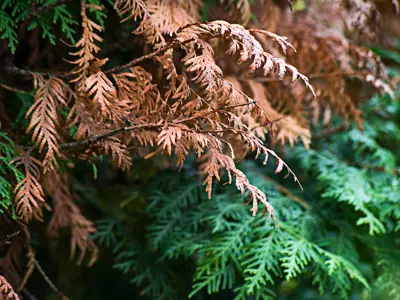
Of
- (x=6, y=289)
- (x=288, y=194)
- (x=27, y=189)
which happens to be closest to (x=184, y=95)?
(x=27, y=189)

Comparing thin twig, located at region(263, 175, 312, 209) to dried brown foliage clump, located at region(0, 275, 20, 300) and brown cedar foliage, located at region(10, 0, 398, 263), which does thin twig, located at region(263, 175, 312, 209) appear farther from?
dried brown foliage clump, located at region(0, 275, 20, 300)

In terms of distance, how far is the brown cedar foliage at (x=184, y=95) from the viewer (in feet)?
3.75

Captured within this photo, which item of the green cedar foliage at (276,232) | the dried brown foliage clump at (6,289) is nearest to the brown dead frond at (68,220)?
the green cedar foliage at (276,232)

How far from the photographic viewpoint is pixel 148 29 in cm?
134

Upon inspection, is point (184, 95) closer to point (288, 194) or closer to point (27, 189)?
point (27, 189)

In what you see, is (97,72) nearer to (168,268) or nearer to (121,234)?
(121,234)

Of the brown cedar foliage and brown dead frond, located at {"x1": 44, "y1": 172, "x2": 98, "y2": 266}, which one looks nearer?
the brown cedar foliage

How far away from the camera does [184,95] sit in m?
1.20

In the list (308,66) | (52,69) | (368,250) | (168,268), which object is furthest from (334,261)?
(52,69)

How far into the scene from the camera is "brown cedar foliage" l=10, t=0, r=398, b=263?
114 cm

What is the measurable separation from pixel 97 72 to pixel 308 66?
1.11 metres

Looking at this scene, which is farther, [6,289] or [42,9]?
[42,9]

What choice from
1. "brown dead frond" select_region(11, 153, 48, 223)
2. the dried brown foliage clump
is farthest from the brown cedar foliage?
the dried brown foliage clump

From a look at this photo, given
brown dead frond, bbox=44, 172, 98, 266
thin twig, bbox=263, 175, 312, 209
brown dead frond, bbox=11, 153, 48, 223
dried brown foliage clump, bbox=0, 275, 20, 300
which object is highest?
brown dead frond, bbox=11, 153, 48, 223
